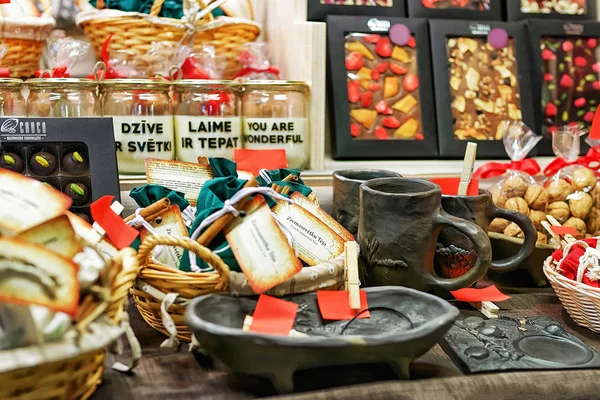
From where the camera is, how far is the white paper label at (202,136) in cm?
129

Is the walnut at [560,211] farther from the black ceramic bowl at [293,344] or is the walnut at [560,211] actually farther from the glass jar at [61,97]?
the glass jar at [61,97]

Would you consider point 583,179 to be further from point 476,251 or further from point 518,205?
point 476,251

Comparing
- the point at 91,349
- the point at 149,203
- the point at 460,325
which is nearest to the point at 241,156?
the point at 149,203

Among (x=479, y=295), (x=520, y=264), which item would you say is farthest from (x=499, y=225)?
(x=479, y=295)

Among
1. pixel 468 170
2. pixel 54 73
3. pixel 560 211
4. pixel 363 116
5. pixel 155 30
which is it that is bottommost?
pixel 560 211

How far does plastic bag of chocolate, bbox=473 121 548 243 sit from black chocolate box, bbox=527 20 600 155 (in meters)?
0.24

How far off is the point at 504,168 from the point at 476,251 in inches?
20.8

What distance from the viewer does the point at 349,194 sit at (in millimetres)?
1118

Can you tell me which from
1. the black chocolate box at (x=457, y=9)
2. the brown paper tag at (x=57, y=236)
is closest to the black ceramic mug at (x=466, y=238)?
the brown paper tag at (x=57, y=236)

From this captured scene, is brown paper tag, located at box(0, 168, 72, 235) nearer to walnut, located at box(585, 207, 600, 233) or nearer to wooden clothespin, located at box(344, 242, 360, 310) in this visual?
wooden clothespin, located at box(344, 242, 360, 310)

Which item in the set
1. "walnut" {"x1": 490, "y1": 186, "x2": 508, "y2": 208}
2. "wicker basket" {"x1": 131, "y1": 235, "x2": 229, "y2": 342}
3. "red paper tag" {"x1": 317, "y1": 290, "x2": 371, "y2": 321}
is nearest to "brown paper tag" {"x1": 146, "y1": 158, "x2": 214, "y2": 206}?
"wicker basket" {"x1": 131, "y1": 235, "x2": 229, "y2": 342}

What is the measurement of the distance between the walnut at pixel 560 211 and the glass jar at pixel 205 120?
2.27 feet

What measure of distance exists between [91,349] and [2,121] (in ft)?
2.08

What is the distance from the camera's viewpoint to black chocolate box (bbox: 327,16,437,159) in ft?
4.93
